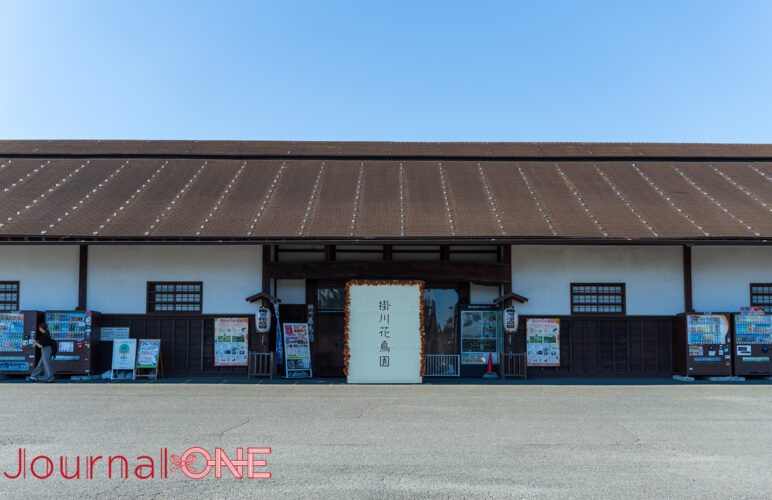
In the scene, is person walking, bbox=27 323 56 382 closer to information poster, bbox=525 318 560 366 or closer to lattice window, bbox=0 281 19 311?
lattice window, bbox=0 281 19 311

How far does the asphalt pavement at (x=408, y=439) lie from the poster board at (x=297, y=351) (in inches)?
99.5

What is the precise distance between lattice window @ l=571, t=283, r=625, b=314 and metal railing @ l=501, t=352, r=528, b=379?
1.96m

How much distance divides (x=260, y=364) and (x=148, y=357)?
265cm

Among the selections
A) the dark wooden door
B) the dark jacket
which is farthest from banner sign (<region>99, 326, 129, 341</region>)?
the dark wooden door

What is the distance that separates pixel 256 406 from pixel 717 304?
1181 centimetres

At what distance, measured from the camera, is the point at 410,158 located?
21.8m

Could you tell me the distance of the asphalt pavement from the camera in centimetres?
A: 666

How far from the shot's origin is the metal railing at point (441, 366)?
17094 mm

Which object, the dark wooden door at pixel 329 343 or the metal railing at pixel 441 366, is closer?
the metal railing at pixel 441 366

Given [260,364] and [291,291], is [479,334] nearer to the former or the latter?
[291,291]

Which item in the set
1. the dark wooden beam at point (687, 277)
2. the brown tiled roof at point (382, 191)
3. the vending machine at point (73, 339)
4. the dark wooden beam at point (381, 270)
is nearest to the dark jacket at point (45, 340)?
the vending machine at point (73, 339)

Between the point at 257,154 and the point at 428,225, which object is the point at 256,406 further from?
the point at 257,154

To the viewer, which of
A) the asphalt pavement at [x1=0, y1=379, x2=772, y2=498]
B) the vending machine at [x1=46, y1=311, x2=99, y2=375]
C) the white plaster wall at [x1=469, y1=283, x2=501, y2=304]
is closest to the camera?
the asphalt pavement at [x1=0, y1=379, x2=772, y2=498]

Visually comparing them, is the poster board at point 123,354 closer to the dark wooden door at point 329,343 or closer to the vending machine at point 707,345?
the dark wooden door at point 329,343
